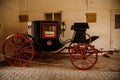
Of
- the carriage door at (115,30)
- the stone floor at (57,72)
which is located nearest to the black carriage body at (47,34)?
the stone floor at (57,72)

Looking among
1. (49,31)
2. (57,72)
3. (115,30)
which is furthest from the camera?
(115,30)

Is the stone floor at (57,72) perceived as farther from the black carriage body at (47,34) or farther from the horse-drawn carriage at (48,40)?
the black carriage body at (47,34)

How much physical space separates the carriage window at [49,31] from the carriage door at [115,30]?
3.08m

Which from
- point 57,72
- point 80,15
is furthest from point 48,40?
point 80,15

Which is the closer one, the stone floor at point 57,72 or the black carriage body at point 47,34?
the stone floor at point 57,72

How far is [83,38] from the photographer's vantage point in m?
5.98

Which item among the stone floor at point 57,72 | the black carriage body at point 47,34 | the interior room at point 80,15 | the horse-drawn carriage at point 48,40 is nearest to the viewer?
the stone floor at point 57,72

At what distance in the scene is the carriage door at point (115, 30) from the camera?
321 inches

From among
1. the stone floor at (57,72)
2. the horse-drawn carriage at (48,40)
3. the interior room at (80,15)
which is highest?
the interior room at (80,15)

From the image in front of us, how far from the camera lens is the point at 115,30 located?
8.18 meters

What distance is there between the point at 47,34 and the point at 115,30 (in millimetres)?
3334

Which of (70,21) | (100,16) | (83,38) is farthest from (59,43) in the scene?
(100,16)

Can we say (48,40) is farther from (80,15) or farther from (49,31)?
(80,15)

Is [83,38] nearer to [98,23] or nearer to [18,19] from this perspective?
[98,23]
